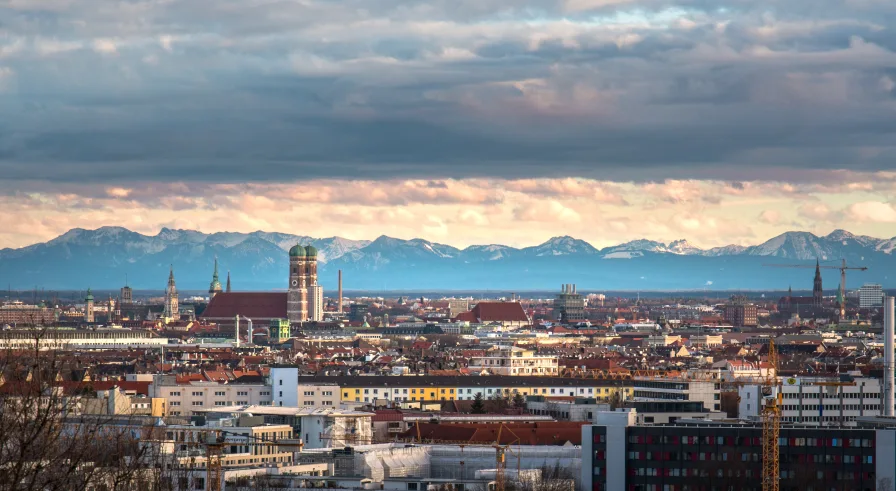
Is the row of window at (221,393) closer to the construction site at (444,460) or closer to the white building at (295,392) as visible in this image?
the white building at (295,392)

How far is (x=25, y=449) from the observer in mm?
19328

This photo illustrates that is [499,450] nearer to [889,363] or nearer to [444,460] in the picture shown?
[444,460]

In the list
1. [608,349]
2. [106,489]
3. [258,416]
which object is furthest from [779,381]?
[608,349]

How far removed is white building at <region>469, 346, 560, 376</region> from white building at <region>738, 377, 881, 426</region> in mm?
49322

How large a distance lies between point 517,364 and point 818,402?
Answer: 192ft

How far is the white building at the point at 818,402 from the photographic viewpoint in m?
88.5

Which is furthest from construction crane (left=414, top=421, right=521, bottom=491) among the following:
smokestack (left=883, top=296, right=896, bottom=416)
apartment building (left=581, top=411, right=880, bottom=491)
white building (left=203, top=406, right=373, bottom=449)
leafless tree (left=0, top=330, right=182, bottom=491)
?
leafless tree (left=0, top=330, right=182, bottom=491)

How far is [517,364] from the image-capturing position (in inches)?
5807

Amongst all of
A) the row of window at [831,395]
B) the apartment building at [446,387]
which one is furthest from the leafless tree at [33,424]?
the apartment building at [446,387]

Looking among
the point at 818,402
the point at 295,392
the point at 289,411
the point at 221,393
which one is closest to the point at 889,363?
the point at 818,402

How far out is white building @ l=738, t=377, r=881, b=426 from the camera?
88.5 m

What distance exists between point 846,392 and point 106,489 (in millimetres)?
70597

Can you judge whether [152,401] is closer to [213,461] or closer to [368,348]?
[213,461]

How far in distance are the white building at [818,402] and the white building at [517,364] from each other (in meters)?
49.3
